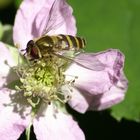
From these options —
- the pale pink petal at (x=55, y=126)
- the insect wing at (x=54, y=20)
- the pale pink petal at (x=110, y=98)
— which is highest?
the insect wing at (x=54, y=20)

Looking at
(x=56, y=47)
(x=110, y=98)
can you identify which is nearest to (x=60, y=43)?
(x=56, y=47)

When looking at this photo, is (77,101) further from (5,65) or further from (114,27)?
(114,27)

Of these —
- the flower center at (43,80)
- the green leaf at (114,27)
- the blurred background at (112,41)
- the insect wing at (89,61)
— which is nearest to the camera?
the insect wing at (89,61)

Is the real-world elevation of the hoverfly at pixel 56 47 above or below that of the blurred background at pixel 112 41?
above

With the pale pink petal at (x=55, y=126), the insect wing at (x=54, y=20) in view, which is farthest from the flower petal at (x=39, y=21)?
the pale pink petal at (x=55, y=126)

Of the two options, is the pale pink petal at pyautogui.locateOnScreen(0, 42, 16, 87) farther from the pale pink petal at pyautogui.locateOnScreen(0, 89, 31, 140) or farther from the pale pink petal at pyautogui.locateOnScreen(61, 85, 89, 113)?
the pale pink petal at pyautogui.locateOnScreen(61, 85, 89, 113)

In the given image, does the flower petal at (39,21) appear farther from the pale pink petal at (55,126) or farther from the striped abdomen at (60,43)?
the pale pink petal at (55,126)

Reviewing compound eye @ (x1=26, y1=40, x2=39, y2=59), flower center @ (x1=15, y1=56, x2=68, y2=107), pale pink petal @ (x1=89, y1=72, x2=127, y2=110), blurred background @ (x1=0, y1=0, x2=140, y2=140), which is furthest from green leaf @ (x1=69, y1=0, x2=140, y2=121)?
compound eye @ (x1=26, y1=40, x2=39, y2=59)
